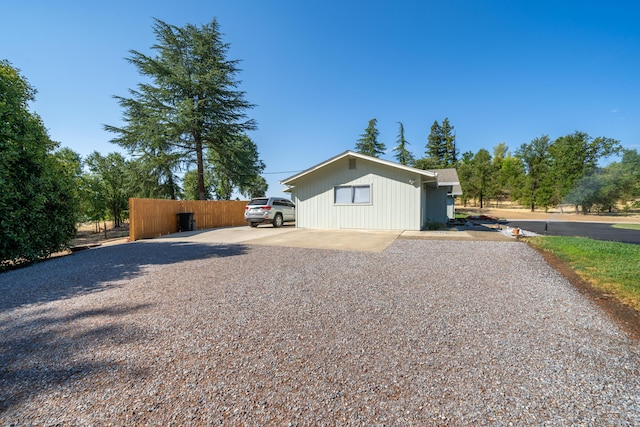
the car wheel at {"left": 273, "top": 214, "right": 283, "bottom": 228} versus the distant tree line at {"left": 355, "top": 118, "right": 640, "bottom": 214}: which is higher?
the distant tree line at {"left": 355, "top": 118, "right": 640, "bottom": 214}

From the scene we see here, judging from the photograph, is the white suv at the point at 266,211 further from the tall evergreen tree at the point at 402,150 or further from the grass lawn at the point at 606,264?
the tall evergreen tree at the point at 402,150

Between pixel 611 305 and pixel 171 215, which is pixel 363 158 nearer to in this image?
pixel 611 305

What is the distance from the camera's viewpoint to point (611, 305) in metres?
3.54

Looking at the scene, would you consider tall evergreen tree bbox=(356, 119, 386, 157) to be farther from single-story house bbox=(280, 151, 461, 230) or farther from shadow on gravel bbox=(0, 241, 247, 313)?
shadow on gravel bbox=(0, 241, 247, 313)

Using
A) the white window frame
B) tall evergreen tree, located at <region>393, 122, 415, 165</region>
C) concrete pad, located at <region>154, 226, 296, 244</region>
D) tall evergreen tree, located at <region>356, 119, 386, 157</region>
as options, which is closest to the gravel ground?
concrete pad, located at <region>154, 226, 296, 244</region>

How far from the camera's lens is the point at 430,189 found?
15.5 meters

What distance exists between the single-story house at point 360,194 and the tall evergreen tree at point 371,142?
76.2 ft

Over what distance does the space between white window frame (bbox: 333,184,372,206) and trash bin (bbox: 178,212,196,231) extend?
25.5 feet

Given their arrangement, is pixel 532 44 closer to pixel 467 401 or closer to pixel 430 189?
pixel 430 189

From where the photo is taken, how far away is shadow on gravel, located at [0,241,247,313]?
4190mm

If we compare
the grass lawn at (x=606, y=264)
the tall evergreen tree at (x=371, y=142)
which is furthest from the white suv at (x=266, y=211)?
the tall evergreen tree at (x=371, y=142)

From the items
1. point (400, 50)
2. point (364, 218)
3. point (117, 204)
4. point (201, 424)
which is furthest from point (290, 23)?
point (117, 204)

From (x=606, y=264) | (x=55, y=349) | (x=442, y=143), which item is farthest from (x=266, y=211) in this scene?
(x=442, y=143)

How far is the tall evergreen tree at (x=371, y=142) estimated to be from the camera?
3456cm
